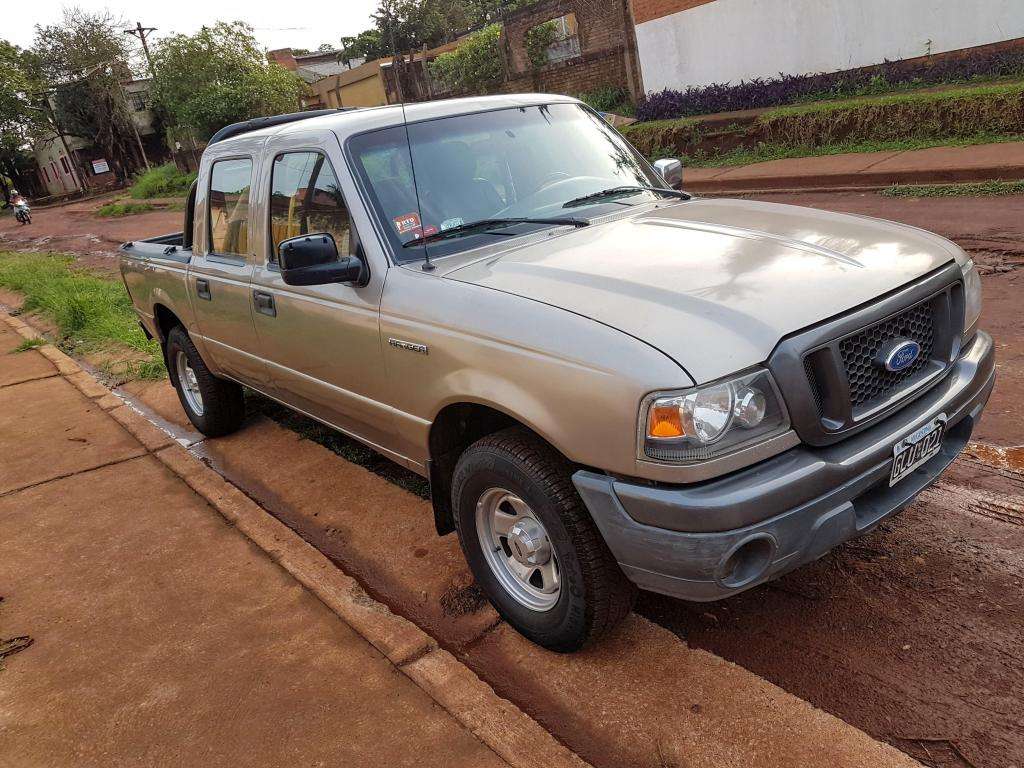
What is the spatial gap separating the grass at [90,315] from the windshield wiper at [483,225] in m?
5.14

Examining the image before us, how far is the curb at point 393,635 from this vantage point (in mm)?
2578

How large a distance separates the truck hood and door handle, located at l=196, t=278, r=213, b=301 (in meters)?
2.18

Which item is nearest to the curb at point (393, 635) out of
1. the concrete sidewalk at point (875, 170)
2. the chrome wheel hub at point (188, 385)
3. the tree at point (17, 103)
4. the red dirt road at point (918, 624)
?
the red dirt road at point (918, 624)

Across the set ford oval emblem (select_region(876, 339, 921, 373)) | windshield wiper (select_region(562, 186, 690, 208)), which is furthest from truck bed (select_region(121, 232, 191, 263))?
ford oval emblem (select_region(876, 339, 921, 373))

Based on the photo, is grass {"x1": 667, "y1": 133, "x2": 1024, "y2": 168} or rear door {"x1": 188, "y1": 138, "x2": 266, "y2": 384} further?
grass {"x1": 667, "y1": 133, "x2": 1024, "y2": 168}

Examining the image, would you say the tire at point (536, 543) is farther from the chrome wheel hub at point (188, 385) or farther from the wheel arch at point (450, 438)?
the chrome wheel hub at point (188, 385)

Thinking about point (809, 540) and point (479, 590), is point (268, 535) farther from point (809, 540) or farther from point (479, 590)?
point (809, 540)

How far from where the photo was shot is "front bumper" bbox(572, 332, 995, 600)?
2.31m

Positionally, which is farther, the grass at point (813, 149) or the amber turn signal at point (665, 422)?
the grass at point (813, 149)

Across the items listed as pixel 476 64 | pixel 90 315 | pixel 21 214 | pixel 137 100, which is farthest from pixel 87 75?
pixel 90 315

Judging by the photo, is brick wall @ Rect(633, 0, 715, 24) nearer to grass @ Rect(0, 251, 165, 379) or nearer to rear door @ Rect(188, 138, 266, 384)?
grass @ Rect(0, 251, 165, 379)

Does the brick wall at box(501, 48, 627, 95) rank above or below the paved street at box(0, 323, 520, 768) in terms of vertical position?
above

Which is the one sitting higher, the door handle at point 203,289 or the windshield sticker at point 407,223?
the windshield sticker at point 407,223

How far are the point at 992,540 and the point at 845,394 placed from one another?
134 centimetres
